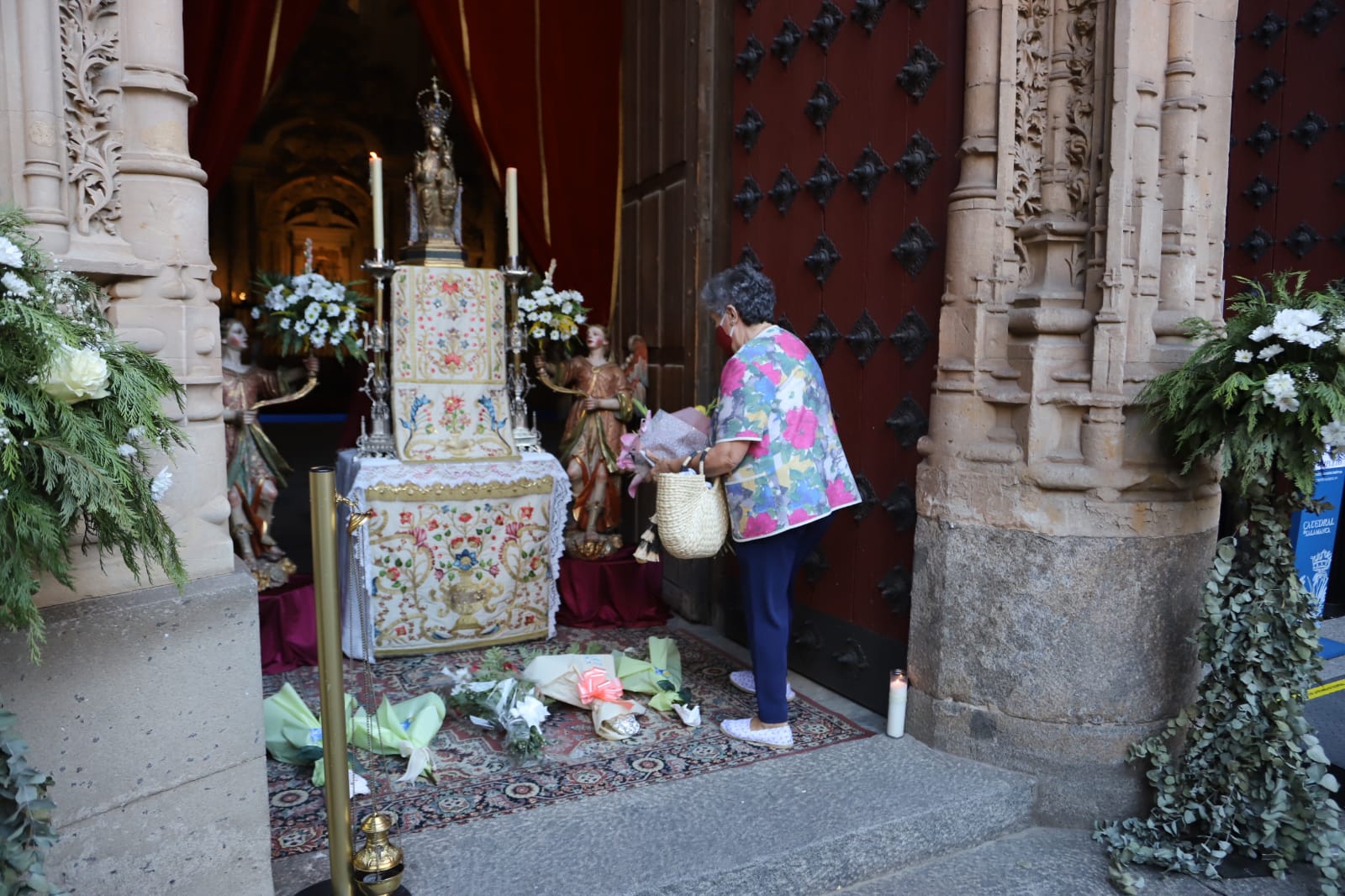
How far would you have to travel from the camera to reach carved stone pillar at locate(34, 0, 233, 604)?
2146 millimetres

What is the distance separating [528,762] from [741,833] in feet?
2.89

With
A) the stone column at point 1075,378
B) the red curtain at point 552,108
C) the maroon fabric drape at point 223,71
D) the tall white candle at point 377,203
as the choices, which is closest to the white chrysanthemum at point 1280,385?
the stone column at point 1075,378

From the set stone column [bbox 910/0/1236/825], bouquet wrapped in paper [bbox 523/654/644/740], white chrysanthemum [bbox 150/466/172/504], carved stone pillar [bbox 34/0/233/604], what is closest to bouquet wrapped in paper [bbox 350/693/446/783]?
bouquet wrapped in paper [bbox 523/654/644/740]

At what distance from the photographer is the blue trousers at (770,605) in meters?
3.59

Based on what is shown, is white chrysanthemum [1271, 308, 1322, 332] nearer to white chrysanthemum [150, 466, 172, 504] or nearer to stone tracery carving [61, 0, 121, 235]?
white chrysanthemum [150, 466, 172, 504]

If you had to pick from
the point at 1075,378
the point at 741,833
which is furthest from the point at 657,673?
the point at 1075,378

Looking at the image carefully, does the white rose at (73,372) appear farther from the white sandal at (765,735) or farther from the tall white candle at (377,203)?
the tall white candle at (377,203)

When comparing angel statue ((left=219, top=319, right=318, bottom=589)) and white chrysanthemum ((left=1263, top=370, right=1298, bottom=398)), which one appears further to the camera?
angel statue ((left=219, top=319, right=318, bottom=589))

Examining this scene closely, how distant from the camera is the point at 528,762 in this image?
3.46m

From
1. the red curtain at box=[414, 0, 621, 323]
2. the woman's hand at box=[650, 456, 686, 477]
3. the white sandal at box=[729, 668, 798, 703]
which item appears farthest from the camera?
the red curtain at box=[414, 0, 621, 323]

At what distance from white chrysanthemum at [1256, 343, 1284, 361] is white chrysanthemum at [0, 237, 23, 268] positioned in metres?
2.97

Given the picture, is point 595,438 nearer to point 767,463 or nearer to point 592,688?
point 592,688

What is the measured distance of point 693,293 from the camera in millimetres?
5039

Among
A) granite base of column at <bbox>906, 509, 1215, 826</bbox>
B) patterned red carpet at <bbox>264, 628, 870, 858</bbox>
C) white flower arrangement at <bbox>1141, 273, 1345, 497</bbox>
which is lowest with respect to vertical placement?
patterned red carpet at <bbox>264, 628, 870, 858</bbox>
